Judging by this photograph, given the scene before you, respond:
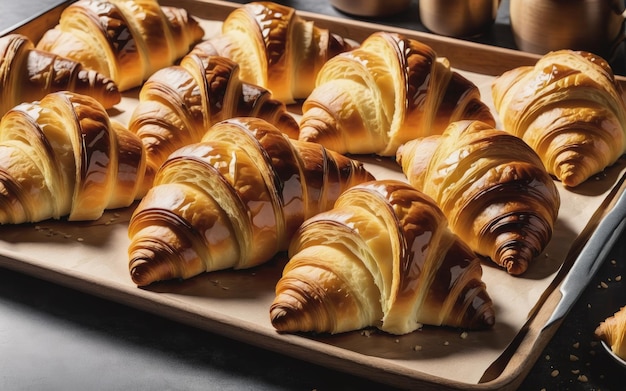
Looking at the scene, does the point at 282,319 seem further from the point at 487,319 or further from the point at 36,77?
the point at 36,77

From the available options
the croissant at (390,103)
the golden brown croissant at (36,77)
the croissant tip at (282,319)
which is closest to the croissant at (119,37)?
the golden brown croissant at (36,77)

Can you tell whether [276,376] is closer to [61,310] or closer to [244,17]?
[61,310]

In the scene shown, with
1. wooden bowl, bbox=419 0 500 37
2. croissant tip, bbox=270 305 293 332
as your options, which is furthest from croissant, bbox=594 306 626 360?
wooden bowl, bbox=419 0 500 37

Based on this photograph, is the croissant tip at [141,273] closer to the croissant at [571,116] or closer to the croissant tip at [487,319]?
the croissant tip at [487,319]

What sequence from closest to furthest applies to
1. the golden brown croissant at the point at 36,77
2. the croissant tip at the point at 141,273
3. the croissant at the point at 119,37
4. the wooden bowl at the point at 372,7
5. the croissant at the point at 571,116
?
the croissant tip at the point at 141,273 < the croissant at the point at 571,116 < the golden brown croissant at the point at 36,77 < the croissant at the point at 119,37 < the wooden bowl at the point at 372,7

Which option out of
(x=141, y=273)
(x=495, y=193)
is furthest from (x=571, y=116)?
(x=141, y=273)

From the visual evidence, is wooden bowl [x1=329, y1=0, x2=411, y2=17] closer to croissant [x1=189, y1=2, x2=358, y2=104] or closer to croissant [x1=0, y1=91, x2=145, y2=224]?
croissant [x1=189, y1=2, x2=358, y2=104]

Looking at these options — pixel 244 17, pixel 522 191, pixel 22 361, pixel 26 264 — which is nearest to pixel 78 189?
pixel 26 264

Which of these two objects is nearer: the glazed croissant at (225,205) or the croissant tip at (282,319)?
the croissant tip at (282,319)
